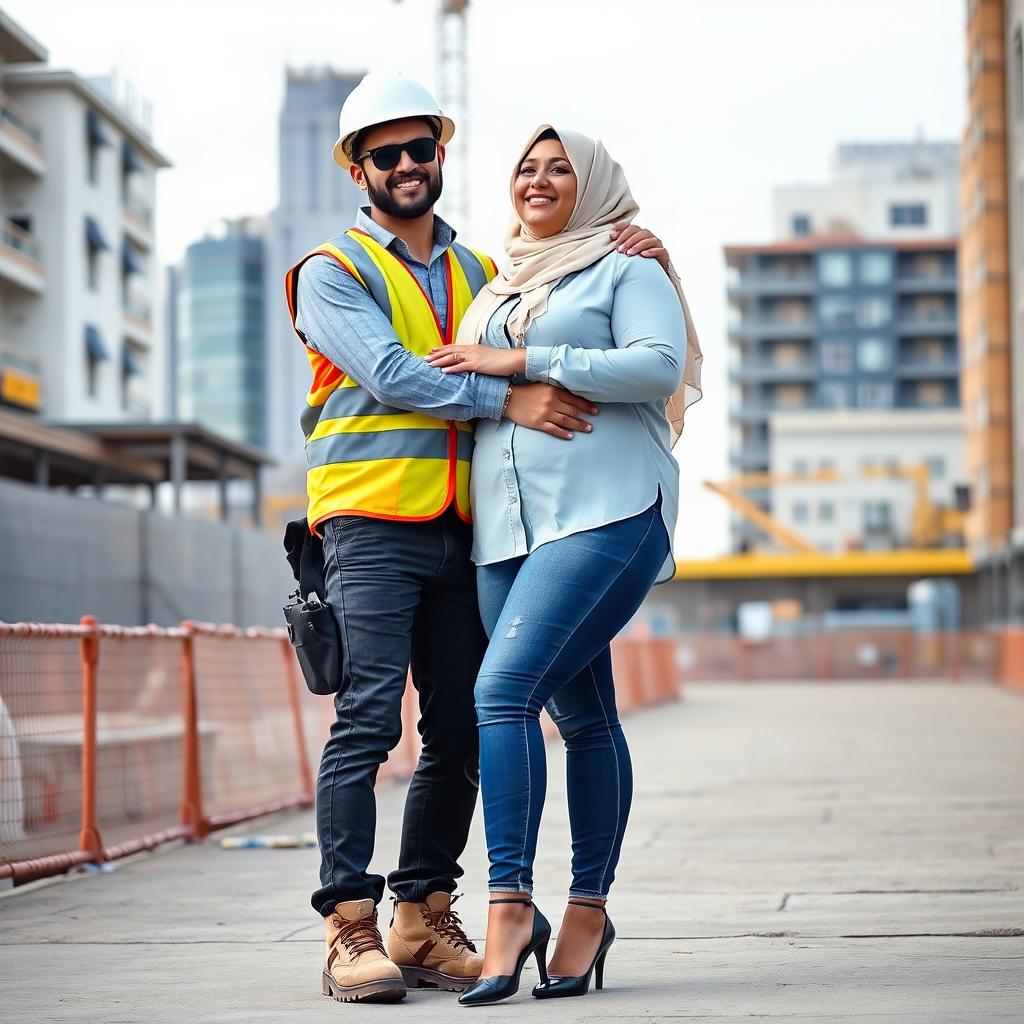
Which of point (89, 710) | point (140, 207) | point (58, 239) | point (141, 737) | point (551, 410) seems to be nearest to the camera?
point (551, 410)

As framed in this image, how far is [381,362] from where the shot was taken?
163 inches

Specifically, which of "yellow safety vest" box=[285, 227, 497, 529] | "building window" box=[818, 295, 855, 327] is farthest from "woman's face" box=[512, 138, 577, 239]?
"building window" box=[818, 295, 855, 327]

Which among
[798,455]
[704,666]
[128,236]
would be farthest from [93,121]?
[798,455]

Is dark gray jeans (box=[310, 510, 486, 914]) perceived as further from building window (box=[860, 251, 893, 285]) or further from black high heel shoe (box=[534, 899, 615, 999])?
building window (box=[860, 251, 893, 285])

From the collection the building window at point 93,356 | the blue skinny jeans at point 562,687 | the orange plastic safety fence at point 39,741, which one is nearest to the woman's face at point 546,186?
the blue skinny jeans at point 562,687

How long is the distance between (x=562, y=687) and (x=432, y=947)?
2.26 ft

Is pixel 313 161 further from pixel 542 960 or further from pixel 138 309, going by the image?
pixel 542 960

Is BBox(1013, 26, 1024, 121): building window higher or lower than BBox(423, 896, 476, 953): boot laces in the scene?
higher

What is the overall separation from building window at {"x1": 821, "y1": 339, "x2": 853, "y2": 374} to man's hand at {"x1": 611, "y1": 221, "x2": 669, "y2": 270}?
373 ft

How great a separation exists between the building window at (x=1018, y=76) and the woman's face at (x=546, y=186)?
38.0 metres

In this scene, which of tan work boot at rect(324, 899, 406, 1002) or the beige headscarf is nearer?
tan work boot at rect(324, 899, 406, 1002)

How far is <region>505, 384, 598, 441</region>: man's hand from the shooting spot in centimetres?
411

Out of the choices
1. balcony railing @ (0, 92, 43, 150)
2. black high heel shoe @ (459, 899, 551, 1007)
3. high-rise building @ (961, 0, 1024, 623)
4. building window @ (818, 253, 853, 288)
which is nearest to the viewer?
black high heel shoe @ (459, 899, 551, 1007)

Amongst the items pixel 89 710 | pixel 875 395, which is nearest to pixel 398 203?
pixel 89 710
